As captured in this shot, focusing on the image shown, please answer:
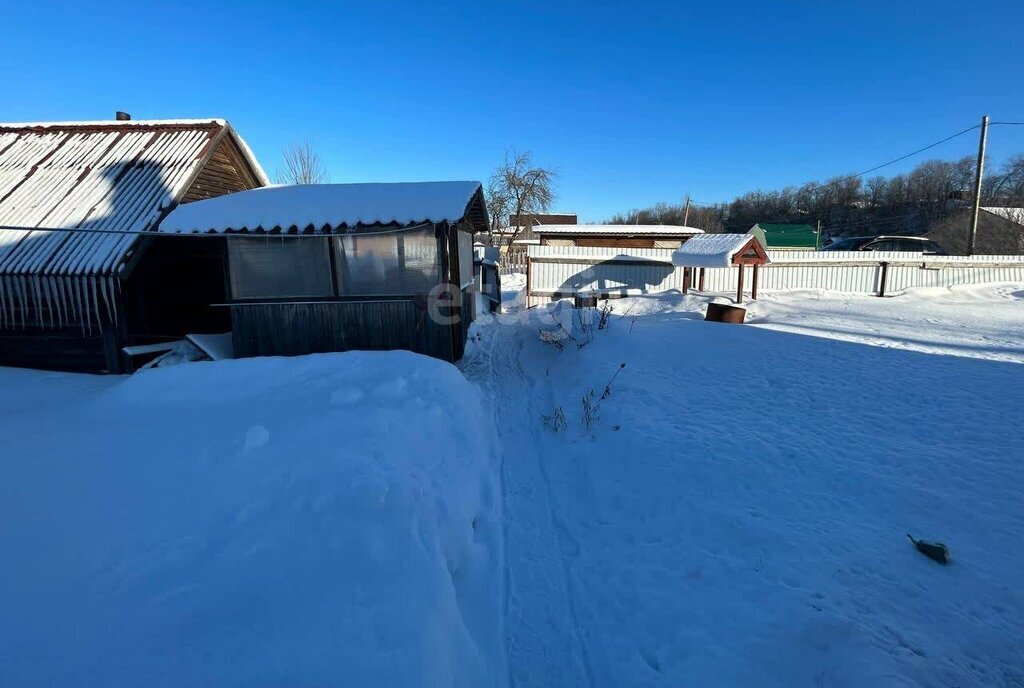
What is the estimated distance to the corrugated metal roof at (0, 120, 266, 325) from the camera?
824 centimetres

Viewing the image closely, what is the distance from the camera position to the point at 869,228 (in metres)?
43.2

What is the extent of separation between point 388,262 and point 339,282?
0.94 m

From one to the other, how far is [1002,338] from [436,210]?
10.8m

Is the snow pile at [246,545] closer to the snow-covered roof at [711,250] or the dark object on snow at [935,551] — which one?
the dark object on snow at [935,551]

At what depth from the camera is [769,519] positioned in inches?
159

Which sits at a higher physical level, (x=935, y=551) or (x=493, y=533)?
(x=935, y=551)

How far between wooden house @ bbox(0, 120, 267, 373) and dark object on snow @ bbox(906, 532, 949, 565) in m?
10.2

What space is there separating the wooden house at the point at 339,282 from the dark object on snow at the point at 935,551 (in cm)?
650

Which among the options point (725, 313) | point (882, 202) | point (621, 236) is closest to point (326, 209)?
point (725, 313)

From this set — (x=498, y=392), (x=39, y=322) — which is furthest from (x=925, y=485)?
(x=39, y=322)

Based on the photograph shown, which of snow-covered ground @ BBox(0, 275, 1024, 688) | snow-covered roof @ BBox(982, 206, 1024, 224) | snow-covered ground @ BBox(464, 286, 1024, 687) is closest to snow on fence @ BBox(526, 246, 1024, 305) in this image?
snow-covered ground @ BBox(464, 286, 1024, 687)

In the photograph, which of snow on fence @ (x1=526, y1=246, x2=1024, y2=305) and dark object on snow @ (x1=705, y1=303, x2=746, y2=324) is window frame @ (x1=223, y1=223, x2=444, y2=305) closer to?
dark object on snow @ (x1=705, y1=303, x2=746, y2=324)

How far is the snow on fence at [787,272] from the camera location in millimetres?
16000

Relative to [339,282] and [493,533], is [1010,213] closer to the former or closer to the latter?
[339,282]
